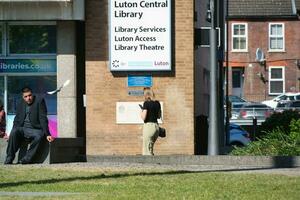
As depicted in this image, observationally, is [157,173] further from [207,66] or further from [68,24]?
[207,66]

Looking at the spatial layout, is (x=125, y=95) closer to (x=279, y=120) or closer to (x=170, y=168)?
(x=170, y=168)

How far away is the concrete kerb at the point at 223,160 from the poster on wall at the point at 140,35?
273 cm

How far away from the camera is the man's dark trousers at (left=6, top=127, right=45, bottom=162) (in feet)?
56.3

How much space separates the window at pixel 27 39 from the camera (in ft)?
69.2

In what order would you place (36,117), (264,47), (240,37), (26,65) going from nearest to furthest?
(36,117) < (26,65) < (264,47) < (240,37)

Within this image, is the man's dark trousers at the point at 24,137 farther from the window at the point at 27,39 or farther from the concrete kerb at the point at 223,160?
the window at the point at 27,39

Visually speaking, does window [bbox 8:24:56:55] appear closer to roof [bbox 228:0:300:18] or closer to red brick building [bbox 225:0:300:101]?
roof [bbox 228:0:300:18]

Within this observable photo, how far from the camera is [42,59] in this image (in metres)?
21.0

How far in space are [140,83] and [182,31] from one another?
5.25 feet

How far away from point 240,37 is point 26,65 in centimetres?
3970

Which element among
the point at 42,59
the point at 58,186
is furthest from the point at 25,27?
the point at 58,186

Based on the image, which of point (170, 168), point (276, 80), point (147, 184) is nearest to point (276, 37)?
point (276, 80)

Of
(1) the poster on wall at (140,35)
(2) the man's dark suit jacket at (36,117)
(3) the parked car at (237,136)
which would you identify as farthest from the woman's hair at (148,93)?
(3) the parked car at (237,136)

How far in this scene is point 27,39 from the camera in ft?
69.2
